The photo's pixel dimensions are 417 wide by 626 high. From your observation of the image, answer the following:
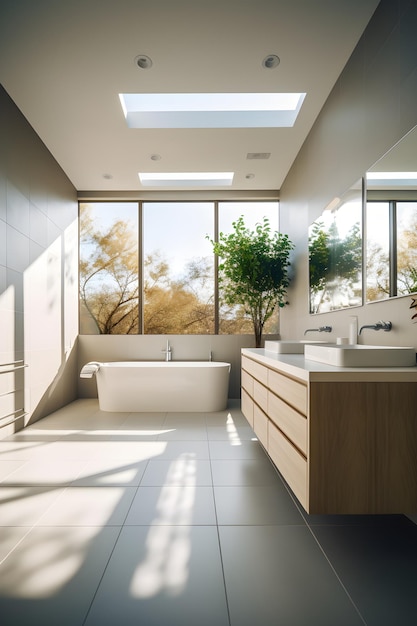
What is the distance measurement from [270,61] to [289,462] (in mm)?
2750

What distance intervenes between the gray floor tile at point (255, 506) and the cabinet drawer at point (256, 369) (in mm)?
652

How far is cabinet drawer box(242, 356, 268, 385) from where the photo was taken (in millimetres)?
2518

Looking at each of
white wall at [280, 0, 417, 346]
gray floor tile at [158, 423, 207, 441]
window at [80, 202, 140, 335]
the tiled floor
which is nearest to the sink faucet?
window at [80, 202, 140, 335]

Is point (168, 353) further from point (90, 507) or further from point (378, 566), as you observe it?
point (378, 566)

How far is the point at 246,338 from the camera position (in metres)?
5.32

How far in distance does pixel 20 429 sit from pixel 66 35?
325 centimetres

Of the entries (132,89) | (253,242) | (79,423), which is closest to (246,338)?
(253,242)

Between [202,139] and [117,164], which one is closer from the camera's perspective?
[202,139]

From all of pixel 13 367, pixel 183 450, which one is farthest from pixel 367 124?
pixel 13 367

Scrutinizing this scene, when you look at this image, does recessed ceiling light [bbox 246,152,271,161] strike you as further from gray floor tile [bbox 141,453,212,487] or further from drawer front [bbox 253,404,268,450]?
gray floor tile [bbox 141,453,212,487]

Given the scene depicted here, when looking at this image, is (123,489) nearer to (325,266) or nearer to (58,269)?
(325,266)

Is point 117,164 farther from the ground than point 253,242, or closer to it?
farther from the ground

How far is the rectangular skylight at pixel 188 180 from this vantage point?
17.0 ft

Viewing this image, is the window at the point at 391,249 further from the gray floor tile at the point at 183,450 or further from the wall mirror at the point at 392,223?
the gray floor tile at the point at 183,450
